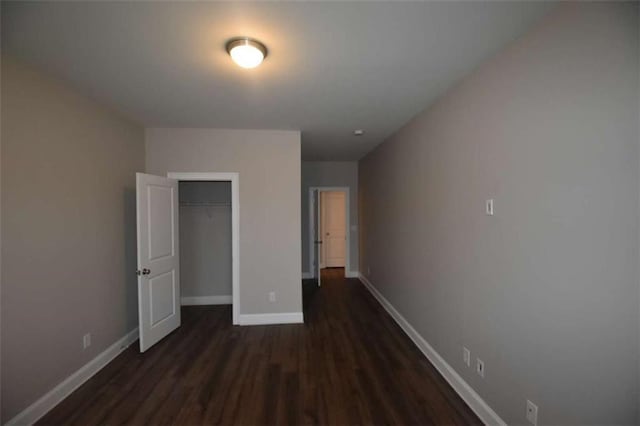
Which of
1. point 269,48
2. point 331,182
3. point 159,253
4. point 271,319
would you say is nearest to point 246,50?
point 269,48

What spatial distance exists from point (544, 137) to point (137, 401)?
10.9ft

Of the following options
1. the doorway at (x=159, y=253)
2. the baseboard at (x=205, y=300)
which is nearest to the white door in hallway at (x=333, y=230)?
the baseboard at (x=205, y=300)

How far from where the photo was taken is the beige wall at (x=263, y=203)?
3.39m

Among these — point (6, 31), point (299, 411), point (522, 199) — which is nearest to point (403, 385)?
point (299, 411)

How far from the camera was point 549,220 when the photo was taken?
4.47 feet

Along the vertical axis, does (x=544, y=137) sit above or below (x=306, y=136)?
below

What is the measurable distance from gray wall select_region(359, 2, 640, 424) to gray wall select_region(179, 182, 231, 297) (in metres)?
3.24

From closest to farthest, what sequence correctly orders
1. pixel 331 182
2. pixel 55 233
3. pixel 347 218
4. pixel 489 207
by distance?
pixel 489 207 → pixel 55 233 → pixel 331 182 → pixel 347 218

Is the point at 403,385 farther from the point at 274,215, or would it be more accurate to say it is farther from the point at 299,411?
the point at 274,215

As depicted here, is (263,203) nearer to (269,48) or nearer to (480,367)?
(269,48)

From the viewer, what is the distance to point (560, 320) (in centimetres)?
132

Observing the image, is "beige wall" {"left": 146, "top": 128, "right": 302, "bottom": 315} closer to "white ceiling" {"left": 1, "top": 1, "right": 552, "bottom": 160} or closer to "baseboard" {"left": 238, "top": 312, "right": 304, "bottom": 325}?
"baseboard" {"left": 238, "top": 312, "right": 304, "bottom": 325}

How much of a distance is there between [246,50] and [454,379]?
2927 millimetres

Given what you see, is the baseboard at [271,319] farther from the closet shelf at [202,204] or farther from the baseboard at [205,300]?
the closet shelf at [202,204]
